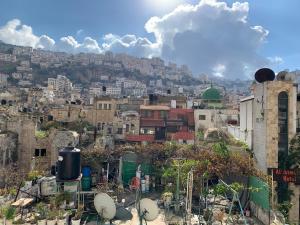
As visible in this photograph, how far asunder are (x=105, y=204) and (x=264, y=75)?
54.9 ft

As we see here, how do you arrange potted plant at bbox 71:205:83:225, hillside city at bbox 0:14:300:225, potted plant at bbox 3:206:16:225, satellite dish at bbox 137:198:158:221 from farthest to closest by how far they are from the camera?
1. hillside city at bbox 0:14:300:225
2. potted plant at bbox 71:205:83:225
3. potted plant at bbox 3:206:16:225
4. satellite dish at bbox 137:198:158:221

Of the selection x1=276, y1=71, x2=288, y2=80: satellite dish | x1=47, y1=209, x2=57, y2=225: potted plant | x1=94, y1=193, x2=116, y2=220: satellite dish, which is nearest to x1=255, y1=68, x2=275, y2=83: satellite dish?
x1=276, y1=71, x2=288, y2=80: satellite dish

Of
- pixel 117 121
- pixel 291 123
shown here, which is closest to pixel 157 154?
pixel 291 123

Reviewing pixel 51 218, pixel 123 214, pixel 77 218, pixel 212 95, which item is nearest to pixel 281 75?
pixel 123 214

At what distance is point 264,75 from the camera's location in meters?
26.6

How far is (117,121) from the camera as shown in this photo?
43094 millimetres

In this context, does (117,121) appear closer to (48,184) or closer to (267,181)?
(48,184)

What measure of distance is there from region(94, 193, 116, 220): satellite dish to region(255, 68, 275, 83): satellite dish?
53.1 feet

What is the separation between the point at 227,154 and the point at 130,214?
8433 millimetres

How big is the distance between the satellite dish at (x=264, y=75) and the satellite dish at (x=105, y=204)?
16182mm

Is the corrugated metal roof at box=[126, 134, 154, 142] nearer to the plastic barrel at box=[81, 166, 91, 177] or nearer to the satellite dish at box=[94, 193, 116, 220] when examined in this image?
the plastic barrel at box=[81, 166, 91, 177]

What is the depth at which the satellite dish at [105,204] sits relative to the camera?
16.0 meters

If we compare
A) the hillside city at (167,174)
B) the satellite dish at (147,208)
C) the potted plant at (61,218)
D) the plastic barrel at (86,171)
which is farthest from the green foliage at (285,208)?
the plastic barrel at (86,171)

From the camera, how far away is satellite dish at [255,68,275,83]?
26.5 metres
